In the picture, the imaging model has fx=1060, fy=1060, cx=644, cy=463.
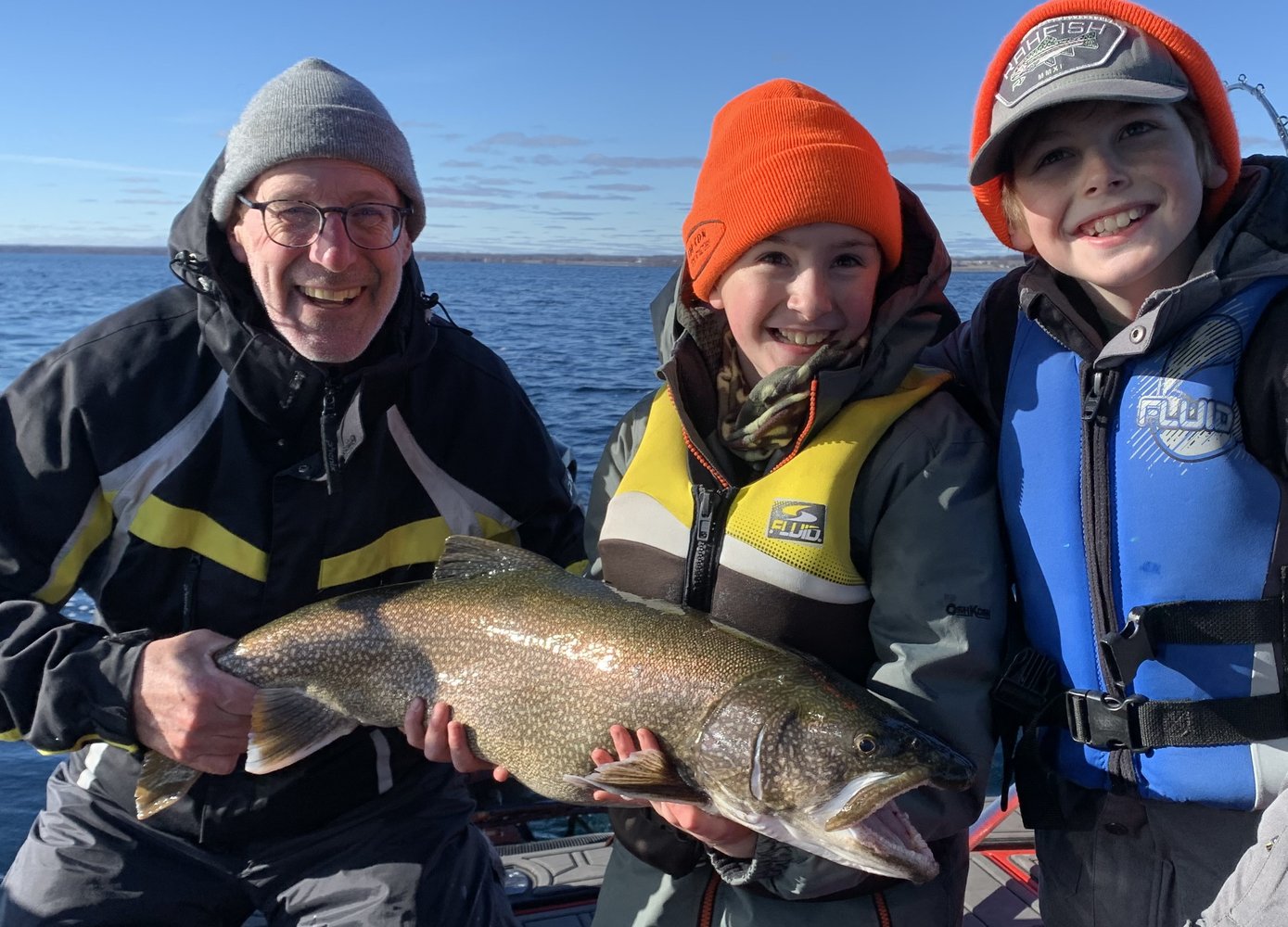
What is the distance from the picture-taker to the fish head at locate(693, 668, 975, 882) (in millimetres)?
2949

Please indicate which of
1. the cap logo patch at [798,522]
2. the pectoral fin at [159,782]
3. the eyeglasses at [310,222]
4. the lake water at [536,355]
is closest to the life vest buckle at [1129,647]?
the cap logo patch at [798,522]

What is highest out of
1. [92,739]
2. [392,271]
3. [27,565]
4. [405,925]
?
[392,271]

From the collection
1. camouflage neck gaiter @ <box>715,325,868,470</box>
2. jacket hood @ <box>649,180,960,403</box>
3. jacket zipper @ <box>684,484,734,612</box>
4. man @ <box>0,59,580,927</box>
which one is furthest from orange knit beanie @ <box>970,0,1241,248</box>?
man @ <box>0,59,580,927</box>

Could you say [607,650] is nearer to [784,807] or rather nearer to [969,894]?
[784,807]

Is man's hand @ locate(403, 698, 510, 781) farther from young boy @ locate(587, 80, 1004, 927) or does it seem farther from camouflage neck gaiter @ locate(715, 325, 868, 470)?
camouflage neck gaiter @ locate(715, 325, 868, 470)

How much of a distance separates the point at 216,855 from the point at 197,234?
7.93 feet

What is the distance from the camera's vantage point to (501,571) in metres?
3.85

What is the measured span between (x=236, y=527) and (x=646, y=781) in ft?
6.50

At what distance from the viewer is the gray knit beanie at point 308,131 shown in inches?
161

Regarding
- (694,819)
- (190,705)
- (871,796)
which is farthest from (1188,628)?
(190,705)

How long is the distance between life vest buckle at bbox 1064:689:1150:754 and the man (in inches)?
92.0

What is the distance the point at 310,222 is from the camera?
4.17 m

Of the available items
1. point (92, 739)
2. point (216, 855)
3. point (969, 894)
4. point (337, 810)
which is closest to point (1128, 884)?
point (969, 894)

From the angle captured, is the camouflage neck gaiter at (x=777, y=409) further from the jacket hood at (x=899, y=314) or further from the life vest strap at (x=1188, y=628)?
the life vest strap at (x=1188, y=628)
